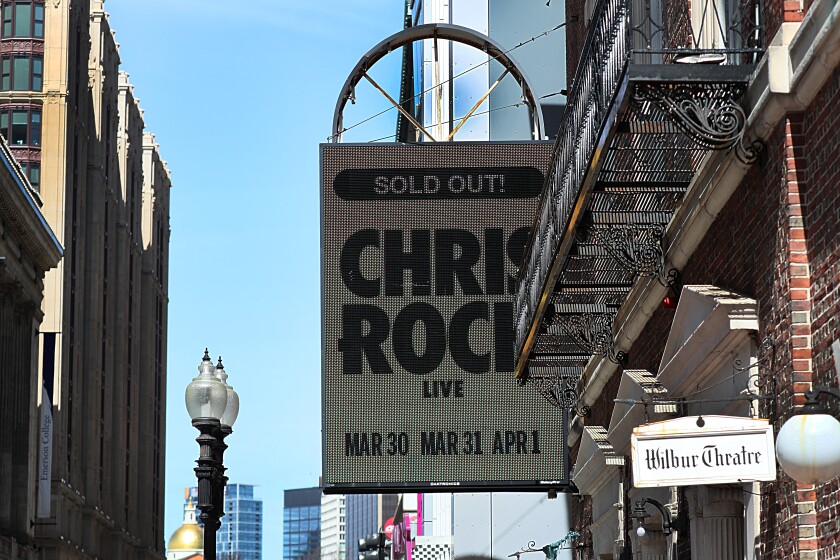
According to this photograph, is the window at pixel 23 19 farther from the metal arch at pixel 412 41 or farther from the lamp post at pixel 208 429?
the lamp post at pixel 208 429

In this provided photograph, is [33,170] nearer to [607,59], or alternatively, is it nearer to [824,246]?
[607,59]

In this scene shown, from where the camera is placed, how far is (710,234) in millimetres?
11820

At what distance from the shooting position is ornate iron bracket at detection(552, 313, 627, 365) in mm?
16062

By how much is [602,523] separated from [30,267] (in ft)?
175

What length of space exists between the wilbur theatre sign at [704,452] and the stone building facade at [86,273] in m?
59.9

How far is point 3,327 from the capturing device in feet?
214

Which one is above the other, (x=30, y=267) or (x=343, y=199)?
(x=30, y=267)

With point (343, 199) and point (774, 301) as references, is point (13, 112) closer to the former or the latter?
point (343, 199)

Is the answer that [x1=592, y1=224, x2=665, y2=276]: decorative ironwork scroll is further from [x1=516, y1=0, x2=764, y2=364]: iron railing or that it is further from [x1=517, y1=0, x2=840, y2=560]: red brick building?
[x1=516, y1=0, x2=764, y2=364]: iron railing

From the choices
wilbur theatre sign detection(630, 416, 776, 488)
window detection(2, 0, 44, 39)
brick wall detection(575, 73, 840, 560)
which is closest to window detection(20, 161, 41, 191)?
window detection(2, 0, 44, 39)

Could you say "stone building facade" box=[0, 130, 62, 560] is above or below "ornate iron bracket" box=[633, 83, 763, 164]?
above

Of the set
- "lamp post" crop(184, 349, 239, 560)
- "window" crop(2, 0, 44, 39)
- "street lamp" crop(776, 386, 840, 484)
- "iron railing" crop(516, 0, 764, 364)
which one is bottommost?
"street lamp" crop(776, 386, 840, 484)

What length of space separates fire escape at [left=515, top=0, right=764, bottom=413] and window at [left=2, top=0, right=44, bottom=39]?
2747 inches

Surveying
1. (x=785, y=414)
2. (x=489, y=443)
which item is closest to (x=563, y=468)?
(x=489, y=443)
